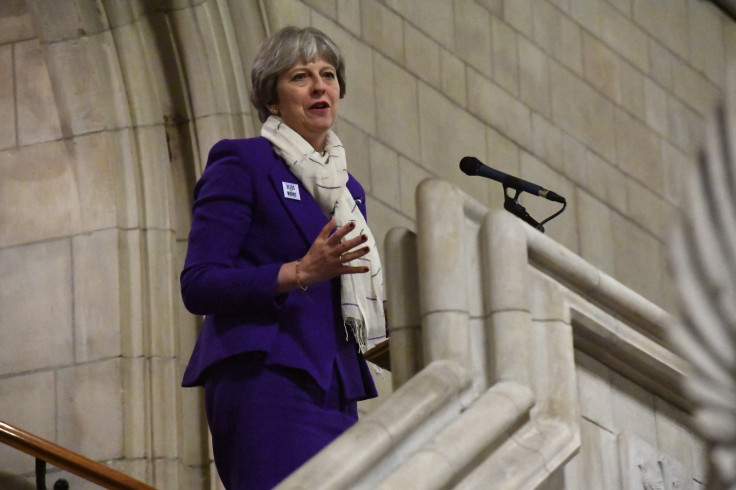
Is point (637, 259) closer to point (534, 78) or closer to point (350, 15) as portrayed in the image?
point (534, 78)

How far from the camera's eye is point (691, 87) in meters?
9.38

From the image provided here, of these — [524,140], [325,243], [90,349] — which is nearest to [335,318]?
[325,243]

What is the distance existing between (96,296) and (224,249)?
2343 millimetres

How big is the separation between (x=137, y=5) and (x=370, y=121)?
1.05 meters

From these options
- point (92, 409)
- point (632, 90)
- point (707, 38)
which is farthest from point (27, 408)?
point (707, 38)

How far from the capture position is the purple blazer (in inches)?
137

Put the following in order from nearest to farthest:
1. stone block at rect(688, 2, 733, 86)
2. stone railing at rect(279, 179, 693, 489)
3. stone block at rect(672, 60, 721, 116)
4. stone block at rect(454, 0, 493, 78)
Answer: stone railing at rect(279, 179, 693, 489) → stone block at rect(454, 0, 493, 78) → stone block at rect(672, 60, 721, 116) → stone block at rect(688, 2, 733, 86)

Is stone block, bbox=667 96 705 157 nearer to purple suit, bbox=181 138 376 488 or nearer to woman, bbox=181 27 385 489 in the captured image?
woman, bbox=181 27 385 489

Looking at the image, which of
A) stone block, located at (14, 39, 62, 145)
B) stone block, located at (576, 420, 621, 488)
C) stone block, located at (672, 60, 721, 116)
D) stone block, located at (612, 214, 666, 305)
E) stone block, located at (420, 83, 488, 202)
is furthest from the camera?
stone block, located at (672, 60, 721, 116)

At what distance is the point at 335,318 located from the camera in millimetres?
3611

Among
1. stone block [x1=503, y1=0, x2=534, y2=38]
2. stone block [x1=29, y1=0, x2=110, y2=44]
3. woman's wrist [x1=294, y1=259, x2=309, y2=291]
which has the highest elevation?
stone block [x1=503, y1=0, x2=534, y2=38]

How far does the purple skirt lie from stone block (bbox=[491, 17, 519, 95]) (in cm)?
419

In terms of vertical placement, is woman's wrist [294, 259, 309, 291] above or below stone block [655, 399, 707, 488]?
above

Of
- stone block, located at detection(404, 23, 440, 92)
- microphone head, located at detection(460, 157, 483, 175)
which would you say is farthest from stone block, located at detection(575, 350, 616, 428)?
stone block, located at detection(404, 23, 440, 92)
